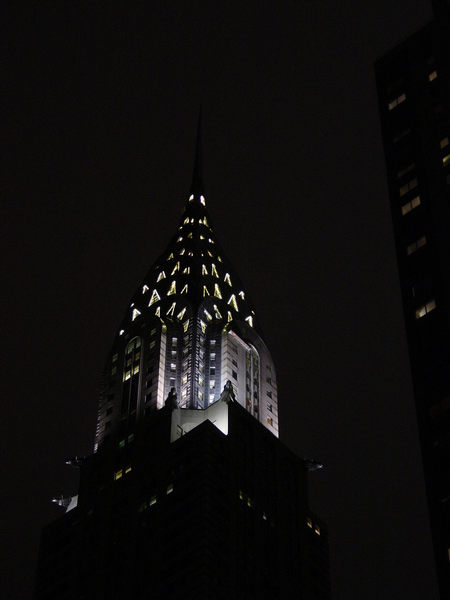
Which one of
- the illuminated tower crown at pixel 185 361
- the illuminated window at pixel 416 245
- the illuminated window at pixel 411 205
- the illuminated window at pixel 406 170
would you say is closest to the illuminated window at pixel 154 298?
the illuminated tower crown at pixel 185 361

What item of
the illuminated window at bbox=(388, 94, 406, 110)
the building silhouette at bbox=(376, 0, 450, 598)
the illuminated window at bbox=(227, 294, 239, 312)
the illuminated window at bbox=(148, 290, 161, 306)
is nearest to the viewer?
the building silhouette at bbox=(376, 0, 450, 598)

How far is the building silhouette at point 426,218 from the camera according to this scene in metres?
76.2

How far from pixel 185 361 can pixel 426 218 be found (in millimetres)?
89618

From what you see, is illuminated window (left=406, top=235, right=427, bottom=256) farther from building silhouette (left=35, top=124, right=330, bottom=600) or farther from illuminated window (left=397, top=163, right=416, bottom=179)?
building silhouette (left=35, top=124, right=330, bottom=600)

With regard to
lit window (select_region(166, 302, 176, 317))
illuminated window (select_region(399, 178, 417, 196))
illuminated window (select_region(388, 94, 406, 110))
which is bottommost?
illuminated window (select_region(399, 178, 417, 196))

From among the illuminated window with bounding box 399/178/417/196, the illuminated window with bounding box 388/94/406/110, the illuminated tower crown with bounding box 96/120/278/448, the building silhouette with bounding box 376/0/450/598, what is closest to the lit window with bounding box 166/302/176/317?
the illuminated tower crown with bounding box 96/120/278/448

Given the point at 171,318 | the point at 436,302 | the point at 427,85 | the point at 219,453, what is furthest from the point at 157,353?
the point at 436,302

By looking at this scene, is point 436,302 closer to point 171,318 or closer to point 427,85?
point 427,85

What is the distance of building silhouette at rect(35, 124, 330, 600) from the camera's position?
479 ft

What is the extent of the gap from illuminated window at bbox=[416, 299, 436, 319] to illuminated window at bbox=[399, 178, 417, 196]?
12203 mm

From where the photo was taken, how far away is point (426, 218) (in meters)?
90.0

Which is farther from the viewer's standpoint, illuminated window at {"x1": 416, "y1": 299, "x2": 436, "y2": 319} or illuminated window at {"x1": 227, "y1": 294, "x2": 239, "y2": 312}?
illuminated window at {"x1": 227, "y1": 294, "x2": 239, "y2": 312}

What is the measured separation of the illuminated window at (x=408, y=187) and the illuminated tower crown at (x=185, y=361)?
3082 inches

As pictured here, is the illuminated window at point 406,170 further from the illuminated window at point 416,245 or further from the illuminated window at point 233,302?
the illuminated window at point 233,302
